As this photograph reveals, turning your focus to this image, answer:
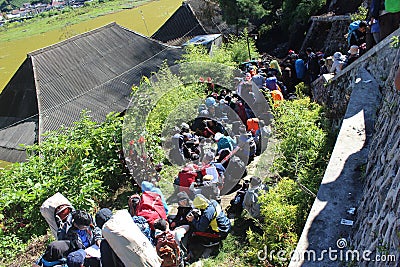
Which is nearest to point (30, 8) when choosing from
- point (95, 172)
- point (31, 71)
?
point (31, 71)

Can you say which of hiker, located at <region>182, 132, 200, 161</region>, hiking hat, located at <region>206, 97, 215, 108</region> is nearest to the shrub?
hiker, located at <region>182, 132, 200, 161</region>

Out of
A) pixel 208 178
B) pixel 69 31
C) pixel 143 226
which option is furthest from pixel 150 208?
pixel 69 31

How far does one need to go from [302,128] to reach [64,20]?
57.0 metres

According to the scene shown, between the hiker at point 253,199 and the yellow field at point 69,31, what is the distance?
30503mm

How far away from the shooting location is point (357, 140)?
548cm

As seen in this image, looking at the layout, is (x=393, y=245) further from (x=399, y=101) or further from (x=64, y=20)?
(x=64, y=20)

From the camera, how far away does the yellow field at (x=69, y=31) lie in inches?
1438

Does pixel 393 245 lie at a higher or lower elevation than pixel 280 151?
higher

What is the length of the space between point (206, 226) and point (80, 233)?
6.04 feet

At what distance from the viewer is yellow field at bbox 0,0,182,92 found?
36531 mm

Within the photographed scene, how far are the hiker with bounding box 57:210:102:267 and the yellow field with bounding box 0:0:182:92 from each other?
30.4m

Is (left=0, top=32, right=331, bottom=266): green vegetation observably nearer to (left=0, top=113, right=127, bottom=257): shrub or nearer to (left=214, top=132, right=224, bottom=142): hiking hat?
(left=0, top=113, right=127, bottom=257): shrub

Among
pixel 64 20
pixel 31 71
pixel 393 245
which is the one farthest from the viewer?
pixel 64 20

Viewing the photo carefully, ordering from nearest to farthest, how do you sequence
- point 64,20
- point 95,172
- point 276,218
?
point 276,218 < point 95,172 < point 64,20
